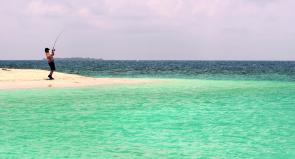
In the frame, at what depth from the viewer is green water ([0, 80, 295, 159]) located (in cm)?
1300

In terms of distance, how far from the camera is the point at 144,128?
55.6ft

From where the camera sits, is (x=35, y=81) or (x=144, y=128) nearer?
(x=144, y=128)

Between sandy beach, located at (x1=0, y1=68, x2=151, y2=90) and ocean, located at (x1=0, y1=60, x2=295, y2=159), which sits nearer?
ocean, located at (x1=0, y1=60, x2=295, y2=159)

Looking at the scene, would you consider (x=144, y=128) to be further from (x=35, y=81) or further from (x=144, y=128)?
(x=35, y=81)

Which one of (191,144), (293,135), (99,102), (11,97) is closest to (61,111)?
(99,102)

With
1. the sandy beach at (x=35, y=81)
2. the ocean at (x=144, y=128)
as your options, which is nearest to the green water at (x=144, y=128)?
the ocean at (x=144, y=128)

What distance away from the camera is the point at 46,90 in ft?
107

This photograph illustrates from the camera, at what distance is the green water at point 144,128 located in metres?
13.0

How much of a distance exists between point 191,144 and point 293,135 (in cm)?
386

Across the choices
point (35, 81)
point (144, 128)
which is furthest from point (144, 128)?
point (35, 81)

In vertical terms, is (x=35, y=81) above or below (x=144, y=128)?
above

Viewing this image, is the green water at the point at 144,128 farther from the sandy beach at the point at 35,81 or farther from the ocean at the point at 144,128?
the sandy beach at the point at 35,81

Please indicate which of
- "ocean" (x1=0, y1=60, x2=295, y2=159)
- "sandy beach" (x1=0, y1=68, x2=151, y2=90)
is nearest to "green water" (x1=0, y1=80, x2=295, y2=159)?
"ocean" (x1=0, y1=60, x2=295, y2=159)

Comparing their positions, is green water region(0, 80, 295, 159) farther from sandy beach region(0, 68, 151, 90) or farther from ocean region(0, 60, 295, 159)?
sandy beach region(0, 68, 151, 90)
